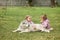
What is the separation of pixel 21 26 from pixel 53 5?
5.91ft

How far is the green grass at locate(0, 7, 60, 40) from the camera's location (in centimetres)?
334

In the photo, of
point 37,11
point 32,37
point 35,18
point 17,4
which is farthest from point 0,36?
point 17,4

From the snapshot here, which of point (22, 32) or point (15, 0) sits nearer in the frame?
point (22, 32)

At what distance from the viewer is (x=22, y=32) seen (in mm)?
3547

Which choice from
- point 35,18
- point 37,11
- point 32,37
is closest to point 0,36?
point 32,37

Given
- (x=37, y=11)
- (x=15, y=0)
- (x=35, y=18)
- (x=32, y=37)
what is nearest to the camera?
(x=32, y=37)

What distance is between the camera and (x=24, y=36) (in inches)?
132

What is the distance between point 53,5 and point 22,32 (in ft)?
5.99

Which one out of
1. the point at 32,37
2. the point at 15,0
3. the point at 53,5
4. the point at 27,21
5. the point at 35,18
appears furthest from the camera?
the point at 15,0

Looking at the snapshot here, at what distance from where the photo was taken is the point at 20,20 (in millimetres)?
4145

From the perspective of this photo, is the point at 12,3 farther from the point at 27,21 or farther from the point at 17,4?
the point at 27,21

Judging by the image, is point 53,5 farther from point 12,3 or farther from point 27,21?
point 27,21

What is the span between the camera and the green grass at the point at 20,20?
11.0 feet

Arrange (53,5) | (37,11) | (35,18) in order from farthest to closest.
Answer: (53,5), (37,11), (35,18)
